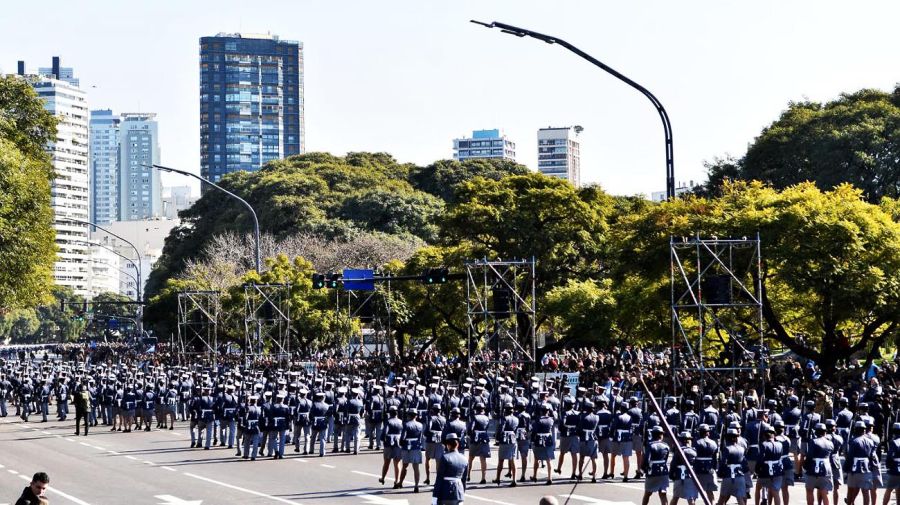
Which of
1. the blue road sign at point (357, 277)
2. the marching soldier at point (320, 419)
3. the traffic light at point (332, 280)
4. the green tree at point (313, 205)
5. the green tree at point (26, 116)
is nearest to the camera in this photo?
the marching soldier at point (320, 419)

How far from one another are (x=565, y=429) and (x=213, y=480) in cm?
705

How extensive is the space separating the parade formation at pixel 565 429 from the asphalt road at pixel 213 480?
1.61ft

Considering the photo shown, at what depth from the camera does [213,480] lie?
2636 centimetres

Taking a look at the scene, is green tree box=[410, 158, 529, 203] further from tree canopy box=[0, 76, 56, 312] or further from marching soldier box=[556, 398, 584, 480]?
marching soldier box=[556, 398, 584, 480]

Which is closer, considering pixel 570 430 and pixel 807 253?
pixel 570 430

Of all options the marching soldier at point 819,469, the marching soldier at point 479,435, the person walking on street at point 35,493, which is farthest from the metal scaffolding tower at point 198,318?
the person walking on street at point 35,493

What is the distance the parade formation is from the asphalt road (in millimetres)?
491

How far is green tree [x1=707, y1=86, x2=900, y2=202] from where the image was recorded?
58844 millimetres

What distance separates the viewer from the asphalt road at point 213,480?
915 inches

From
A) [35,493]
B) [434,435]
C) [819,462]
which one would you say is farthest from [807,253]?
[35,493]

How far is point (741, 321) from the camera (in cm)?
3666

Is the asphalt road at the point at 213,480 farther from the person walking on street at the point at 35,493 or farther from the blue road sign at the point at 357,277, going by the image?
the blue road sign at the point at 357,277

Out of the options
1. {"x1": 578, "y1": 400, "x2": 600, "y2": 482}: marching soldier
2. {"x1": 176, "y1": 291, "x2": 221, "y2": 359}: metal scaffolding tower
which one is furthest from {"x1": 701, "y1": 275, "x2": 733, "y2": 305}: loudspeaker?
{"x1": 176, "y1": 291, "x2": 221, "y2": 359}: metal scaffolding tower

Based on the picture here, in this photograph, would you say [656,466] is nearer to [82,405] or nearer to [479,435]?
[479,435]
